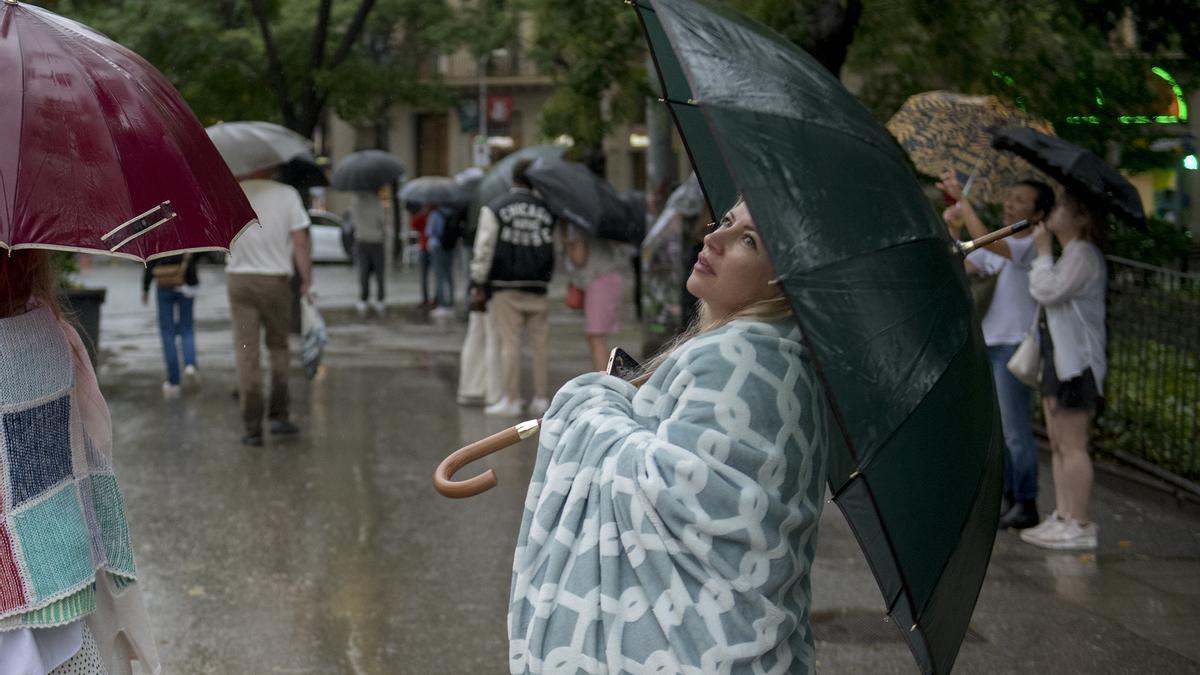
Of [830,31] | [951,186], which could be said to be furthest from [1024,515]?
[830,31]

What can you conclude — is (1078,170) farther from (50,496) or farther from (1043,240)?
(50,496)

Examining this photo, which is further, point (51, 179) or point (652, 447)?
point (51, 179)

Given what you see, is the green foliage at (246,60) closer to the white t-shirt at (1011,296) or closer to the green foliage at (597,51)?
the green foliage at (597,51)

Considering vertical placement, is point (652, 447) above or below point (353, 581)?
above

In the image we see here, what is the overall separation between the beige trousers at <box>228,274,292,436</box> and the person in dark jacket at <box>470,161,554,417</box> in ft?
5.81

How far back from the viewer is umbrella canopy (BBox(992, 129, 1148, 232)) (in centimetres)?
643

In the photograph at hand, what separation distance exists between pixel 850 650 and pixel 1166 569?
6.87ft

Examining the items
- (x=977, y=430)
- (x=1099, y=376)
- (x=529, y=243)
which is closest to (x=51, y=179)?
(x=977, y=430)

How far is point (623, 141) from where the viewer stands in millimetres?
48812

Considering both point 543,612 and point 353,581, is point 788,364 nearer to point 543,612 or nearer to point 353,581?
point 543,612

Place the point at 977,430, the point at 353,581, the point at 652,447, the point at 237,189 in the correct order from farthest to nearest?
the point at 353,581, the point at 237,189, the point at 977,430, the point at 652,447

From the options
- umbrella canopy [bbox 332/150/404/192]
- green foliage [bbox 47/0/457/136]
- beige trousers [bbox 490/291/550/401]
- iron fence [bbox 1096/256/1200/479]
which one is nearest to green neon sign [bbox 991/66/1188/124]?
iron fence [bbox 1096/256/1200/479]

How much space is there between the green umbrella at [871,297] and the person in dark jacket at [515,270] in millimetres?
8140

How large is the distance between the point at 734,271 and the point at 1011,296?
505cm
